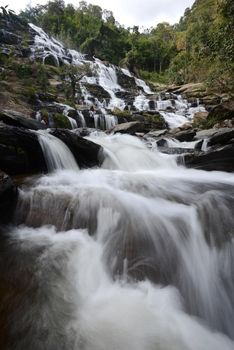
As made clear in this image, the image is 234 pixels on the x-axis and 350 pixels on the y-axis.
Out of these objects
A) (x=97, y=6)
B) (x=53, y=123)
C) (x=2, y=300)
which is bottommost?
(x=2, y=300)

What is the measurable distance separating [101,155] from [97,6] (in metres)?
68.1

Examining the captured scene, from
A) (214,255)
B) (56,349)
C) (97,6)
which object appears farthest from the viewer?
→ (97,6)

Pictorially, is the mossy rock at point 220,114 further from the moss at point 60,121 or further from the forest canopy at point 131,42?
the forest canopy at point 131,42

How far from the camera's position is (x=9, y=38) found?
31.6 metres

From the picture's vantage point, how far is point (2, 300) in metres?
2.78

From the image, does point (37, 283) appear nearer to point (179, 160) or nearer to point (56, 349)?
point (56, 349)

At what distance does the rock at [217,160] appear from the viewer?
6.61 metres

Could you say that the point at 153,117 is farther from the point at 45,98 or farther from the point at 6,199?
the point at 6,199

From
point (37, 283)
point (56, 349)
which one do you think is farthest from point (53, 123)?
point (56, 349)

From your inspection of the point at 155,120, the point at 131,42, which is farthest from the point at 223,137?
the point at 131,42

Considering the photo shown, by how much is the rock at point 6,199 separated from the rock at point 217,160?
15.0ft

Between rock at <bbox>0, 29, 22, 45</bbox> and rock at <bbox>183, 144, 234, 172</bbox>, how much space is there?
3085 centimetres

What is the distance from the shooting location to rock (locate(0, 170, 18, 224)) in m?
4.23

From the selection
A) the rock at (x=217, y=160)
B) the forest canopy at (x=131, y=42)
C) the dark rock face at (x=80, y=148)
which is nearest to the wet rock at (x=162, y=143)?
the rock at (x=217, y=160)
